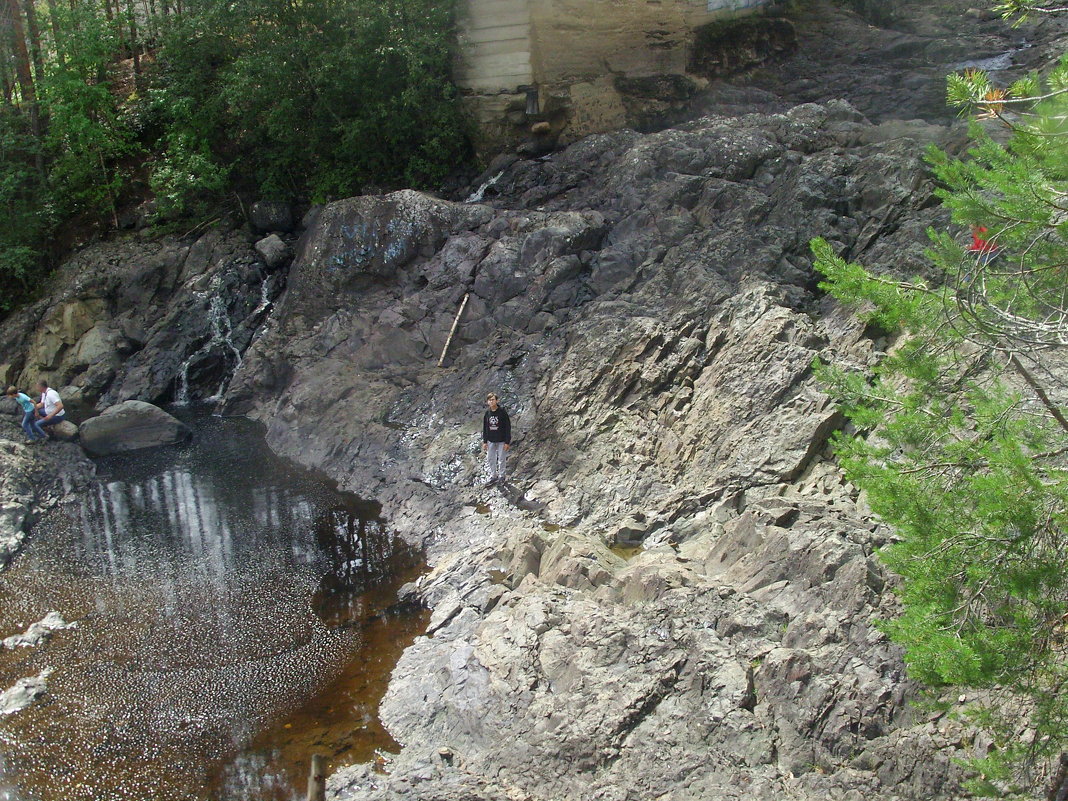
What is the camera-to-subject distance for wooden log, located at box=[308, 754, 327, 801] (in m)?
7.39

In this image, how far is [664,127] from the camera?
824 inches

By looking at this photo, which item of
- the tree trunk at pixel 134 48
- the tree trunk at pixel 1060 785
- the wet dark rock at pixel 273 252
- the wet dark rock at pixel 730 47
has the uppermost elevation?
the tree trunk at pixel 134 48

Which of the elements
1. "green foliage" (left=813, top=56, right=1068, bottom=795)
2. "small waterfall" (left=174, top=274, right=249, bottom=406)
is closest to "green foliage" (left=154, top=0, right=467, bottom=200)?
"small waterfall" (left=174, top=274, right=249, bottom=406)

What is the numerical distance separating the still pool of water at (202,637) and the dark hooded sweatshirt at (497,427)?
2183 mm

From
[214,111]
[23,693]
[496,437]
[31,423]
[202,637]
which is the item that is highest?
[214,111]

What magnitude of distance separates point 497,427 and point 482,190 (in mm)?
9113

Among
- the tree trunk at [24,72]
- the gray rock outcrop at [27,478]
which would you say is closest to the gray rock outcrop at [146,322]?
the gray rock outcrop at [27,478]

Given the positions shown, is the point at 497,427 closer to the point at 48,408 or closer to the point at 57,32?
the point at 48,408

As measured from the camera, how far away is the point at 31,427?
1688 centimetres

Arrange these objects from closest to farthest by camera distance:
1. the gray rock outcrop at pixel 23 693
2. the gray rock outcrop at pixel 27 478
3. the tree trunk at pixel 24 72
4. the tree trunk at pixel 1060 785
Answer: the tree trunk at pixel 1060 785 → the gray rock outcrop at pixel 23 693 → the gray rock outcrop at pixel 27 478 → the tree trunk at pixel 24 72

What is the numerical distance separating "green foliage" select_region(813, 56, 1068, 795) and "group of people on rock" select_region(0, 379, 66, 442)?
1557 cm

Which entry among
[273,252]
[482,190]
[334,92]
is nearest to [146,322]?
[273,252]

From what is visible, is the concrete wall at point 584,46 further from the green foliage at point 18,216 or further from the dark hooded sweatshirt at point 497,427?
the green foliage at point 18,216

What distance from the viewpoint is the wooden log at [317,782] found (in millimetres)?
7387
